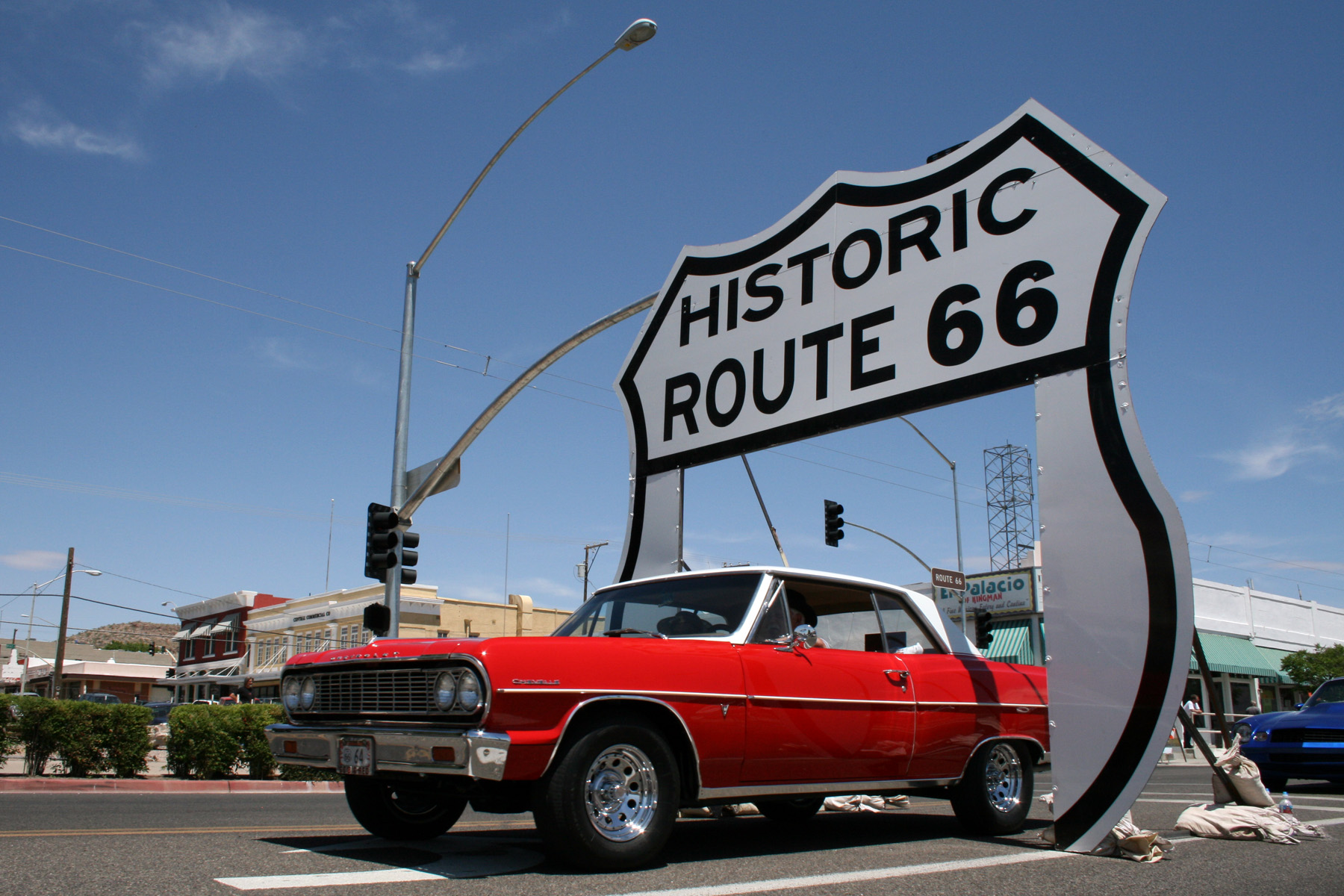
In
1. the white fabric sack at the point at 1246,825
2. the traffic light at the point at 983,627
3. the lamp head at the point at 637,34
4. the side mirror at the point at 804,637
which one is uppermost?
the lamp head at the point at 637,34

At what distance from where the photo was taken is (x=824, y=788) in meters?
5.76

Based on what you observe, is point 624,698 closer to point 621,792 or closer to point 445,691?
point 621,792

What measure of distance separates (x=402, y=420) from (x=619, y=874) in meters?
11.0

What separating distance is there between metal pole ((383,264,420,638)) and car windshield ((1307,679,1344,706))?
11368mm

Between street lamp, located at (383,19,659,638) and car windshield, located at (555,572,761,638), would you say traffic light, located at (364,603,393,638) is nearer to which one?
street lamp, located at (383,19,659,638)

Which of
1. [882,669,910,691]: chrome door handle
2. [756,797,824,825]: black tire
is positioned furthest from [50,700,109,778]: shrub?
[882,669,910,691]: chrome door handle

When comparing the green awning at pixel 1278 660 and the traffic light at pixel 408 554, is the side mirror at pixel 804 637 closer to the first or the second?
the traffic light at pixel 408 554

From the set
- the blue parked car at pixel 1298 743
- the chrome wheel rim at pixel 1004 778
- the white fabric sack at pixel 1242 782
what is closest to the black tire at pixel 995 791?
the chrome wheel rim at pixel 1004 778

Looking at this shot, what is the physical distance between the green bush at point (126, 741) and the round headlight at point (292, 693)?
810cm

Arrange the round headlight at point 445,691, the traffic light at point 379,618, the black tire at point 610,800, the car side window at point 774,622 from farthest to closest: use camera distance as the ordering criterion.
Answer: the traffic light at point 379,618 < the car side window at point 774,622 < the round headlight at point 445,691 < the black tire at point 610,800

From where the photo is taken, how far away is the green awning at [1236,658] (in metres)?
33.0

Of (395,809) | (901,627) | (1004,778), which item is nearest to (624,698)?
(395,809)

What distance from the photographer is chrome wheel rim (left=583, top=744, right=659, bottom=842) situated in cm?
470

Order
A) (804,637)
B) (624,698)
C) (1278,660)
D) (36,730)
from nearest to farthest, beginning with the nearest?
(624,698), (804,637), (36,730), (1278,660)
